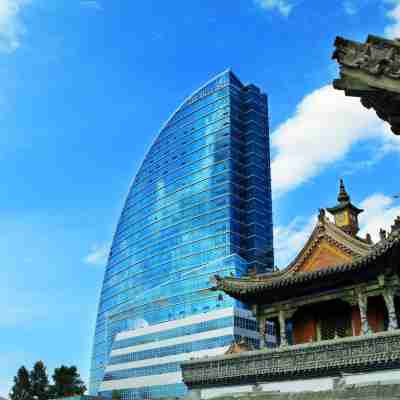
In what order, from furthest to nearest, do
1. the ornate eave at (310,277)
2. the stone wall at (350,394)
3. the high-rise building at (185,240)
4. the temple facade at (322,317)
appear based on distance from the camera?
the high-rise building at (185,240) < the ornate eave at (310,277) < the temple facade at (322,317) < the stone wall at (350,394)

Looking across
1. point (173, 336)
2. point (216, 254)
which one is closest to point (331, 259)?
A: point (173, 336)

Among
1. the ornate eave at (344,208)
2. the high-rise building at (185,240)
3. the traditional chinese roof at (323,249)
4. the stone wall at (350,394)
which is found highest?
the high-rise building at (185,240)

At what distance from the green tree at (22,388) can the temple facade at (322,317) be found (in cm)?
3758

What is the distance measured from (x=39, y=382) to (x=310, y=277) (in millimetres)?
44080

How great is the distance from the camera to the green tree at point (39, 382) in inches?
2354

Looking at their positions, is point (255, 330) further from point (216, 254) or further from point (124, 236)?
point (124, 236)

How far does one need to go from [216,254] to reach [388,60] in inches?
4437

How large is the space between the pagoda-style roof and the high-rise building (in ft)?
214

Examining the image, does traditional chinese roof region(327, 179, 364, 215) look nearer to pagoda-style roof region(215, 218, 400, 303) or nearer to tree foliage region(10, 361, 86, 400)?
pagoda-style roof region(215, 218, 400, 303)

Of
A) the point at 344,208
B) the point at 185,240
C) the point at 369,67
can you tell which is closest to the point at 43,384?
the point at 344,208

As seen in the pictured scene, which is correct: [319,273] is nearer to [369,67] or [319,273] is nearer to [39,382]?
[369,67]

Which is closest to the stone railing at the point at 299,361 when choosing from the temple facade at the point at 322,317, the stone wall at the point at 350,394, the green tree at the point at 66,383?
the temple facade at the point at 322,317

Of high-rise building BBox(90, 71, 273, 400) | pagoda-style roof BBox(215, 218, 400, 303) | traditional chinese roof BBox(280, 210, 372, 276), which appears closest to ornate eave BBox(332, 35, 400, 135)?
pagoda-style roof BBox(215, 218, 400, 303)

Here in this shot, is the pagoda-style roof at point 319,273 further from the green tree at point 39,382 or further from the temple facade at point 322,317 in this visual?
the green tree at point 39,382
